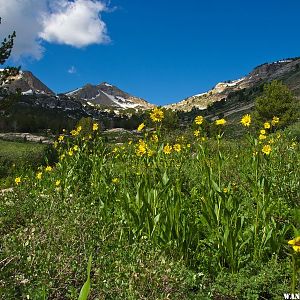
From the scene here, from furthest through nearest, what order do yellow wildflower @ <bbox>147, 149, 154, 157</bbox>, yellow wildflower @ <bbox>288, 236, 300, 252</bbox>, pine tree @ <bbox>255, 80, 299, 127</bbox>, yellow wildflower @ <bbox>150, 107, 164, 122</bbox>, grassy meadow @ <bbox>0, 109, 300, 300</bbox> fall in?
pine tree @ <bbox>255, 80, 299, 127</bbox>
yellow wildflower @ <bbox>147, 149, 154, 157</bbox>
yellow wildflower @ <bbox>150, 107, 164, 122</bbox>
grassy meadow @ <bbox>0, 109, 300, 300</bbox>
yellow wildflower @ <bbox>288, 236, 300, 252</bbox>

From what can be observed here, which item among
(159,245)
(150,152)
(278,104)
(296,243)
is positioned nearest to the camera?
(296,243)

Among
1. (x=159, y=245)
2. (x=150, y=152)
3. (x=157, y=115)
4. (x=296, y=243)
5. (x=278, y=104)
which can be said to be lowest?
(x=159, y=245)

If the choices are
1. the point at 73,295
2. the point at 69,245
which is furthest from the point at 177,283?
the point at 69,245

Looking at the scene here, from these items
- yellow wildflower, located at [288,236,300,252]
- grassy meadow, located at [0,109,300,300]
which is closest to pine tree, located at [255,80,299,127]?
grassy meadow, located at [0,109,300,300]

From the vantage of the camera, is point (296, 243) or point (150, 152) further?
point (150, 152)

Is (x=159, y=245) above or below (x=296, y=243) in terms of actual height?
below

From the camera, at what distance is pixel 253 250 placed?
4.58 m

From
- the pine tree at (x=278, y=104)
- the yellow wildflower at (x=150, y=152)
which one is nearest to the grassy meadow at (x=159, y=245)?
the yellow wildflower at (x=150, y=152)

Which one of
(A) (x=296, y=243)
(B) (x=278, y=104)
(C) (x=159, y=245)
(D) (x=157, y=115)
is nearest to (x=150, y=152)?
(D) (x=157, y=115)

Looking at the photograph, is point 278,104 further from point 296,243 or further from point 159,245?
point 296,243

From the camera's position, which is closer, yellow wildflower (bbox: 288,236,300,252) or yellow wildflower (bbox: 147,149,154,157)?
yellow wildflower (bbox: 288,236,300,252)

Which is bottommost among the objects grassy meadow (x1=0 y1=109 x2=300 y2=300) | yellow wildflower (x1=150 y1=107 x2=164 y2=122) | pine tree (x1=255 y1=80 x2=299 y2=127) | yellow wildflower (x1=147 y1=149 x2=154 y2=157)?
grassy meadow (x1=0 y1=109 x2=300 y2=300)

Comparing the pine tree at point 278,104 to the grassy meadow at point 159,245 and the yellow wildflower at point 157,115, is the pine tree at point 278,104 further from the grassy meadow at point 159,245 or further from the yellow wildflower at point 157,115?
the yellow wildflower at point 157,115

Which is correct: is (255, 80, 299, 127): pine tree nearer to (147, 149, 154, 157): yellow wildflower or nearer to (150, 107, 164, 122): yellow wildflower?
(147, 149, 154, 157): yellow wildflower
